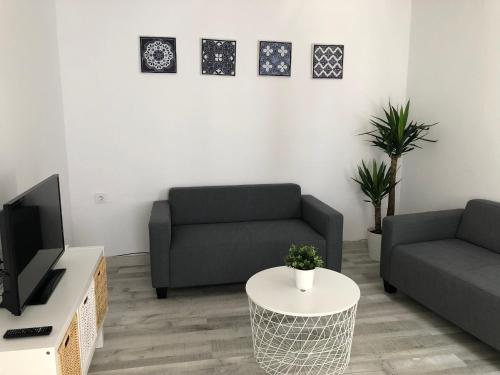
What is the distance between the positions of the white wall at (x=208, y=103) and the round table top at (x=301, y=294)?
1683 mm

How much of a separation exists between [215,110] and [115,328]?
6.82 ft

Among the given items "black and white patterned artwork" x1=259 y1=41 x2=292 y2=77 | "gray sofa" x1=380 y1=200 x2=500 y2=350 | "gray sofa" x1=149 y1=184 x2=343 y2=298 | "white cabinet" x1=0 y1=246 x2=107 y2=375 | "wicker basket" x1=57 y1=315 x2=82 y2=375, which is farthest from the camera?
"black and white patterned artwork" x1=259 y1=41 x2=292 y2=77

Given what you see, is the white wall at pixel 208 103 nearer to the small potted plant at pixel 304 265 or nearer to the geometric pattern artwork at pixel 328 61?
the geometric pattern artwork at pixel 328 61

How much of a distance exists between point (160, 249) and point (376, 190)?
212 cm

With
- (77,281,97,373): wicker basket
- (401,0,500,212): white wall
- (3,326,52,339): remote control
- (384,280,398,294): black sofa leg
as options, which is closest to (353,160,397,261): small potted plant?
(401,0,500,212): white wall

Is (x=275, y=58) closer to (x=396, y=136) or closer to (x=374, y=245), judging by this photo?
(x=396, y=136)

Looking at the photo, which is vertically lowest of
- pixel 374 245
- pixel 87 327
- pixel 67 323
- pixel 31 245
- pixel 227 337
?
pixel 227 337

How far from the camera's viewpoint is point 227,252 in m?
3.28

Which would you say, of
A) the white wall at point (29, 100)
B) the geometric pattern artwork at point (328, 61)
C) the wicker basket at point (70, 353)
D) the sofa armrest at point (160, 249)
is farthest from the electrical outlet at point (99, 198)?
the geometric pattern artwork at point (328, 61)

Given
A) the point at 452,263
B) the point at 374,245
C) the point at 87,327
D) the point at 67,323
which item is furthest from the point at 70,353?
the point at 374,245

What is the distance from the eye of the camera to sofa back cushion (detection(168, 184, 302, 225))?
376 centimetres

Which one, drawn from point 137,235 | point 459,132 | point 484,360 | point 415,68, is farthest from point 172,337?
point 415,68

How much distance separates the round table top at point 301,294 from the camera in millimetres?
2180

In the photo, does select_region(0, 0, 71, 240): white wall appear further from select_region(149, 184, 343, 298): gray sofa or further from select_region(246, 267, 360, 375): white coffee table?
select_region(246, 267, 360, 375): white coffee table
